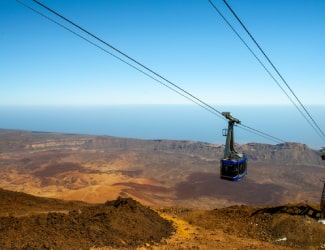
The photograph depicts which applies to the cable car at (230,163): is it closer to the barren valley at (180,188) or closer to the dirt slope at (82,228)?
the barren valley at (180,188)

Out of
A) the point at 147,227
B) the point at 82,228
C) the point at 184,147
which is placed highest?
the point at 184,147

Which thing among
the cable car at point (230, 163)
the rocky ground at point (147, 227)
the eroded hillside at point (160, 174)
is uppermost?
the cable car at point (230, 163)

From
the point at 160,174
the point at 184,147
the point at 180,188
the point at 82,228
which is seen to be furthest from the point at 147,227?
the point at 184,147

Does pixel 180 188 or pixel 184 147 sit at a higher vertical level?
pixel 184 147

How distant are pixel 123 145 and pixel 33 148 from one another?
33.9 m

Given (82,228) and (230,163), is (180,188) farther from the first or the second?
(82,228)

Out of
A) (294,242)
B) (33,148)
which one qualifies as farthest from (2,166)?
(294,242)

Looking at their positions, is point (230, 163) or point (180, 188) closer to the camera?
point (230, 163)

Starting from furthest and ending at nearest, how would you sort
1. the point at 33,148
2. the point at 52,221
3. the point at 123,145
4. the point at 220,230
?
the point at 123,145
the point at 33,148
the point at 220,230
the point at 52,221

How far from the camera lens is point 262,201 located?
56.8m

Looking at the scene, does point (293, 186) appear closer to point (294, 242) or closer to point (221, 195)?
point (221, 195)

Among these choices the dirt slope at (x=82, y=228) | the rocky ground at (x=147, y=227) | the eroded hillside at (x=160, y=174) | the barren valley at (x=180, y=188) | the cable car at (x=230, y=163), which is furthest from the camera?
the eroded hillside at (x=160, y=174)

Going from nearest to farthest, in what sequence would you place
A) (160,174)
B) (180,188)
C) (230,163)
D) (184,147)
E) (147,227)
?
(147,227) < (230,163) < (180,188) < (160,174) < (184,147)

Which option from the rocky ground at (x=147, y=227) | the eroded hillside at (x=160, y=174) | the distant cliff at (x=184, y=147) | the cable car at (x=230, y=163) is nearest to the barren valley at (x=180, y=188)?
the rocky ground at (x=147, y=227)
